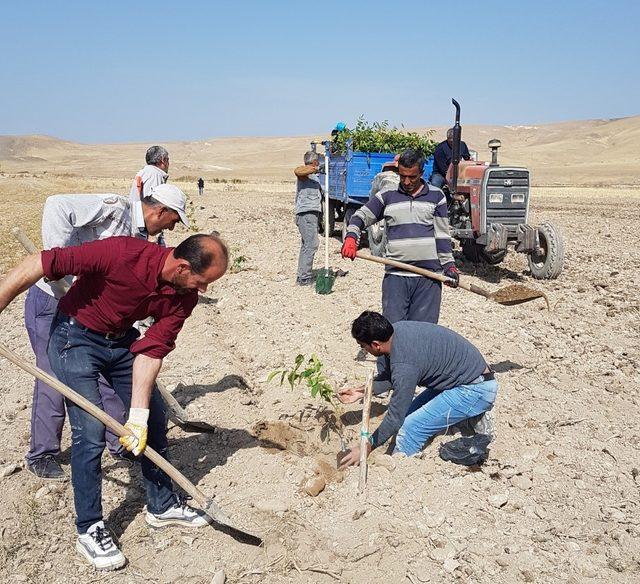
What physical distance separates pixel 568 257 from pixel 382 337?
8464 millimetres

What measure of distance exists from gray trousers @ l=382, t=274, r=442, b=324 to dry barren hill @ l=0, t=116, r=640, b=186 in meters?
34.0

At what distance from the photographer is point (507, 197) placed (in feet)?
31.1

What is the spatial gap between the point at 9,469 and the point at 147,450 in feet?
4.77

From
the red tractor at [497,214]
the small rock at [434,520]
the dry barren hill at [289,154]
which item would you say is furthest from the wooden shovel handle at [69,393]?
the dry barren hill at [289,154]

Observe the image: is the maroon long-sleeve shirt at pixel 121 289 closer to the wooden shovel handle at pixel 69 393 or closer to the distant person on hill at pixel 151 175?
the wooden shovel handle at pixel 69 393

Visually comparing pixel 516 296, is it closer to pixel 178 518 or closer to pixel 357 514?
pixel 357 514

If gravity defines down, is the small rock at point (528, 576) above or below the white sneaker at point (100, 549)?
below

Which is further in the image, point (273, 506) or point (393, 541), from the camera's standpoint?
point (273, 506)

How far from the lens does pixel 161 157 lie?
582 cm

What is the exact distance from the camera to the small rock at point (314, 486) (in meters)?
3.82

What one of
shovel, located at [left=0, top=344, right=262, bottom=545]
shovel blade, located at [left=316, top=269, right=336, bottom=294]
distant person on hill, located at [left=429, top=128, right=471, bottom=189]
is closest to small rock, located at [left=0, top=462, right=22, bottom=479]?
shovel, located at [left=0, top=344, right=262, bottom=545]

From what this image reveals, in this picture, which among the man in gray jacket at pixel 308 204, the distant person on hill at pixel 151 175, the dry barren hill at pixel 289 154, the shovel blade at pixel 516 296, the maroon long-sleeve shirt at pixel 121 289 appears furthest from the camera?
the dry barren hill at pixel 289 154

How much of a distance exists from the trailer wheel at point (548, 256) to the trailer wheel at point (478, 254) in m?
0.54

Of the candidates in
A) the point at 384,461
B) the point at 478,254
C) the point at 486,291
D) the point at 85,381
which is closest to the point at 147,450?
the point at 85,381
